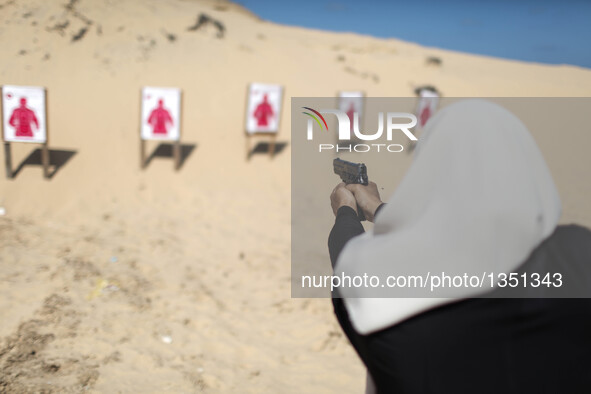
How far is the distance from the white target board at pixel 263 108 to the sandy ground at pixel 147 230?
1.61 feet

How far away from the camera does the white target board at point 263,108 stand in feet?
22.0

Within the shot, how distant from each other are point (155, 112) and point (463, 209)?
5798 mm

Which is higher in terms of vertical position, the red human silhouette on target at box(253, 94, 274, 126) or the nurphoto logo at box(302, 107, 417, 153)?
the red human silhouette on target at box(253, 94, 274, 126)

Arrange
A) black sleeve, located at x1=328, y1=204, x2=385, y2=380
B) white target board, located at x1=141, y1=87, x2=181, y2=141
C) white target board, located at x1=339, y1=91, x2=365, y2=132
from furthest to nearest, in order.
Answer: white target board, located at x1=339, y1=91, x2=365, y2=132
white target board, located at x1=141, y1=87, x2=181, y2=141
black sleeve, located at x1=328, y1=204, x2=385, y2=380

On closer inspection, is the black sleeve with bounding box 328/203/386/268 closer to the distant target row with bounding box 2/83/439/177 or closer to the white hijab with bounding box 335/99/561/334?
the white hijab with bounding box 335/99/561/334

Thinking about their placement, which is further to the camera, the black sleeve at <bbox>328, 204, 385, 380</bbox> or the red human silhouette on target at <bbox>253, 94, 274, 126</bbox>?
the red human silhouette on target at <bbox>253, 94, 274, 126</bbox>

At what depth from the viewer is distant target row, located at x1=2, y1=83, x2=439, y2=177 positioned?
5371 mm

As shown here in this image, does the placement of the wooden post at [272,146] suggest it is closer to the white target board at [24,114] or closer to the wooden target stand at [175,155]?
the wooden target stand at [175,155]

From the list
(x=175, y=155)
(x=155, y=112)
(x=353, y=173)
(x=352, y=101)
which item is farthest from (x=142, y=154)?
(x=353, y=173)

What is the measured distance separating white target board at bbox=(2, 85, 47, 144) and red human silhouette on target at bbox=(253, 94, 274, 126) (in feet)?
8.96

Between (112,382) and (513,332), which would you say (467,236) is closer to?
(513,332)

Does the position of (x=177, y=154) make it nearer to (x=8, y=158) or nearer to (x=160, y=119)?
(x=160, y=119)

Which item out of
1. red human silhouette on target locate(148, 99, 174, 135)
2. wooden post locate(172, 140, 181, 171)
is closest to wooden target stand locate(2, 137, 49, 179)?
red human silhouette on target locate(148, 99, 174, 135)

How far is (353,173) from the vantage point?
4.16 ft
